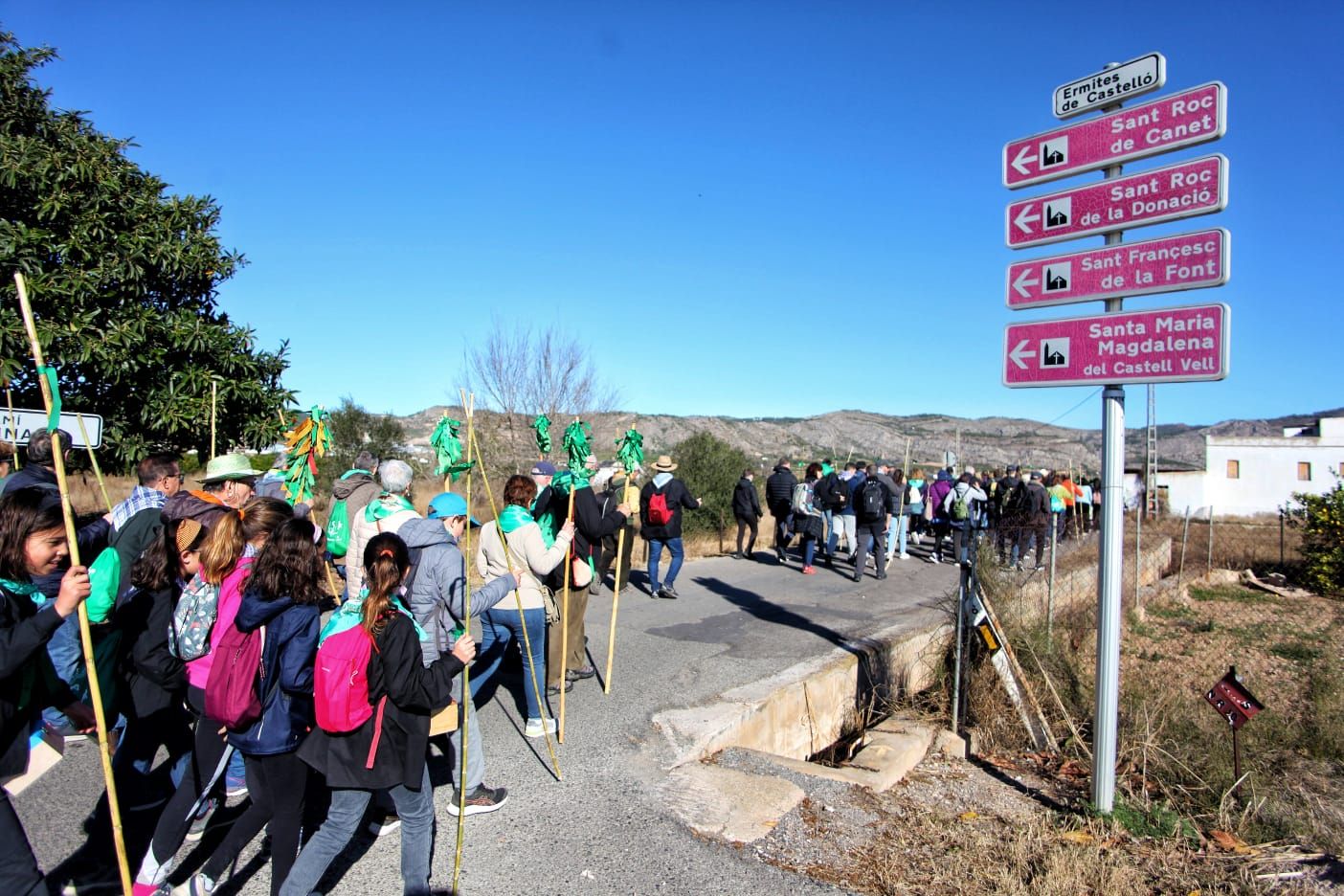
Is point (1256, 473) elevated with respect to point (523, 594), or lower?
elevated

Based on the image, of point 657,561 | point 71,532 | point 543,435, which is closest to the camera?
point 71,532

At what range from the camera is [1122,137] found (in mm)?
4988

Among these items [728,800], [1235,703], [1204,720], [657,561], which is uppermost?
[657,561]

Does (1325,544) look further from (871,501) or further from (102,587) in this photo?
(102,587)

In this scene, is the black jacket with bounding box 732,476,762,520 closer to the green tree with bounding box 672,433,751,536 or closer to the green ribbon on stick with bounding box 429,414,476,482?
the green tree with bounding box 672,433,751,536

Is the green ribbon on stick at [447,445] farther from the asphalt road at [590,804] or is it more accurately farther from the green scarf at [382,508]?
the asphalt road at [590,804]

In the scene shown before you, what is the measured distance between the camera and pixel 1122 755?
6195mm

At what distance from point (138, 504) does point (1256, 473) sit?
62568mm

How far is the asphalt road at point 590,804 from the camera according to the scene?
12.7 feet

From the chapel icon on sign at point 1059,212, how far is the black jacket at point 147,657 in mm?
5417

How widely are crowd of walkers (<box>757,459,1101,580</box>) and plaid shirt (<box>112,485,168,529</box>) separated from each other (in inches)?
370

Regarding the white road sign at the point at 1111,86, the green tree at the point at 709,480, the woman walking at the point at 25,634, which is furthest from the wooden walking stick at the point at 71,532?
the green tree at the point at 709,480

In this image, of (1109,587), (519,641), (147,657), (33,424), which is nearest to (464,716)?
(147,657)

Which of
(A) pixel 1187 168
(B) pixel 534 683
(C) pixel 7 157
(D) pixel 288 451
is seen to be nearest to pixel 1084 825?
(B) pixel 534 683
